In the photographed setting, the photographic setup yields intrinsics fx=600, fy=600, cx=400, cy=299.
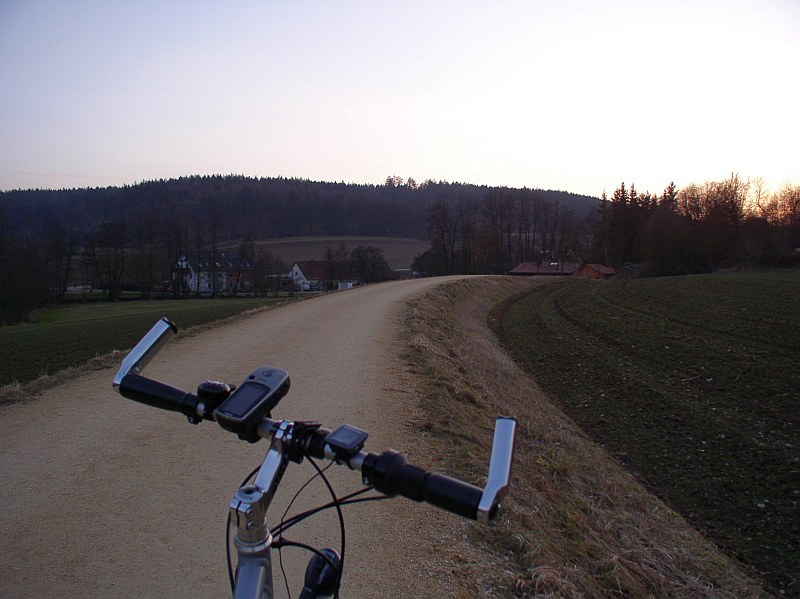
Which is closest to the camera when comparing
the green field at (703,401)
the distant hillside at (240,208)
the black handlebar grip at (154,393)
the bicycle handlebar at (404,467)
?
the bicycle handlebar at (404,467)

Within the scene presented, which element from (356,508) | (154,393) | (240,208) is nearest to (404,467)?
(154,393)

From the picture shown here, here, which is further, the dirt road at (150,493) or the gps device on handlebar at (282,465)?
the dirt road at (150,493)

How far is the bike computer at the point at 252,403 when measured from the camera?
1675mm

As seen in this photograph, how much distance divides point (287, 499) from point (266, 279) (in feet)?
237

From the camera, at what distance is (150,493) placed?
5434 millimetres

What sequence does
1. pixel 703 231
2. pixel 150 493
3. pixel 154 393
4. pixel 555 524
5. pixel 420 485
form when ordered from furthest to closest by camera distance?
pixel 703 231, pixel 555 524, pixel 150 493, pixel 154 393, pixel 420 485

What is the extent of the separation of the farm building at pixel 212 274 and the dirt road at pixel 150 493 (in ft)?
231

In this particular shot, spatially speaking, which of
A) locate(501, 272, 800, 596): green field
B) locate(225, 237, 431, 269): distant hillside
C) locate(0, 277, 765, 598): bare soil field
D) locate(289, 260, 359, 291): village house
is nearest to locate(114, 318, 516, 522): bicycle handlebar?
locate(0, 277, 765, 598): bare soil field

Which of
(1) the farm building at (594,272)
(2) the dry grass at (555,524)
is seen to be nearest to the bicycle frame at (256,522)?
(2) the dry grass at (555,524)

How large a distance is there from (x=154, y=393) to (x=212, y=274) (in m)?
84.0

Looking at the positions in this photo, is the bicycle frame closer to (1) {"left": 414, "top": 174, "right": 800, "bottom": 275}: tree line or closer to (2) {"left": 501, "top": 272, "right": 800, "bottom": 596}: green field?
(2) {"left": 501, "top": 272, "right": 800, "bottom": 596}: green field

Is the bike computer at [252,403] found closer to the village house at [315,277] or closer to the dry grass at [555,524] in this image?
the dry grass at [555,524]

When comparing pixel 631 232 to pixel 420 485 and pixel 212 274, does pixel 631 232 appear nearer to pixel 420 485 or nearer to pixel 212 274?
pixel 212 274

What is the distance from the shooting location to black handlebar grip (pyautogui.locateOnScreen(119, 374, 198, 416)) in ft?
6.61
